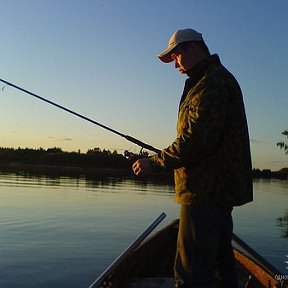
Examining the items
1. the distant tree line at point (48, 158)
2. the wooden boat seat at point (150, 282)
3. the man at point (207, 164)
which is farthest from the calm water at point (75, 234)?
the distant tree line at point (48, 158)

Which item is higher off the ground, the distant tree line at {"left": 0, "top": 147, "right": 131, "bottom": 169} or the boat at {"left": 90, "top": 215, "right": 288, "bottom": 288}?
the distant tree line at {"left": 0, "top": 147, "right": 131, "bottom": 169}

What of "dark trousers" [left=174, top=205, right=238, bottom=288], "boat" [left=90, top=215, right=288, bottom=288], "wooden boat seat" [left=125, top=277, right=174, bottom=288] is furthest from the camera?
"wooden boat seat" [left=125, top=277, right=174, bottom=288]

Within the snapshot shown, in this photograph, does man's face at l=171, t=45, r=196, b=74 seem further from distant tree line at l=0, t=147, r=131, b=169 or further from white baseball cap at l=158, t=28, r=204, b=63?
distant tree line at l=0, t=147, r=131, b=169

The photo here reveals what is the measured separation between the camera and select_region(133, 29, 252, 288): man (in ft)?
12.7

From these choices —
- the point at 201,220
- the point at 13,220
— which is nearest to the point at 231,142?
the point at 201,220

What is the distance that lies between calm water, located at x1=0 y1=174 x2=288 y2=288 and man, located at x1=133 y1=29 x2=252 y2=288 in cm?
701

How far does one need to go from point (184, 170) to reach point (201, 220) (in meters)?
0.44

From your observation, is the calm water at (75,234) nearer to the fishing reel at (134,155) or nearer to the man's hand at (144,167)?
the fishing reel at (134,155)

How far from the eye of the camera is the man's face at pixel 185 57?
423 cm

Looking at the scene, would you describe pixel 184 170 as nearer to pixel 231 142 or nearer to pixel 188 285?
pixel 231 142

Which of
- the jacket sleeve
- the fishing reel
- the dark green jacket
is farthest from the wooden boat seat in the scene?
the jacket sleeve

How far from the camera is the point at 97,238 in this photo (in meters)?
16.5

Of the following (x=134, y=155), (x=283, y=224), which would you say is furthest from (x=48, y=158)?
(x=134, y=155)

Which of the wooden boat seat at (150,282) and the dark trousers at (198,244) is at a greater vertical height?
the dark trousers at (198,244)
